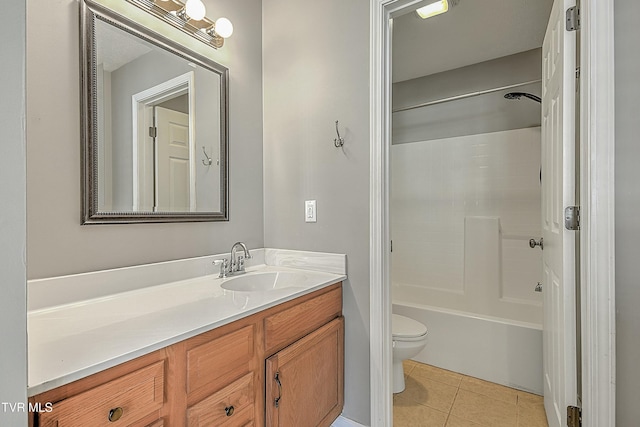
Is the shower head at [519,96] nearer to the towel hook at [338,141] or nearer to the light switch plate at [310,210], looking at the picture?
the towel hook at [338,141]

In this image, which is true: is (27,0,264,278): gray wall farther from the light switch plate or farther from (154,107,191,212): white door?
the light switch plate

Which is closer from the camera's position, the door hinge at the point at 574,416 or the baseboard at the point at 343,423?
the door hinge at the point at 574,416

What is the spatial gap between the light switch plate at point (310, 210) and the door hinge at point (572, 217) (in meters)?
1.10

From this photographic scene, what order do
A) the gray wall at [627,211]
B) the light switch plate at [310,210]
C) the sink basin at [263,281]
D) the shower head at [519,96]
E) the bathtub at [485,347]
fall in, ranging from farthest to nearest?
the shower head at [519,96], the bathtub at [485,347], the light switch plate at [310,210], the sink basin at [263,281], the gray wall at [627,211]

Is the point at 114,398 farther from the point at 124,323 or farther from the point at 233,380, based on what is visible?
the point at 233,380

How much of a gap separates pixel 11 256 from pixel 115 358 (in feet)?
1.27

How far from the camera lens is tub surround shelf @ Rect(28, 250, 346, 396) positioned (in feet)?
2.20

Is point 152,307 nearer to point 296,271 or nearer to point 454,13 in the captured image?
point 296,271

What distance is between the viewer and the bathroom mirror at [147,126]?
1180mm

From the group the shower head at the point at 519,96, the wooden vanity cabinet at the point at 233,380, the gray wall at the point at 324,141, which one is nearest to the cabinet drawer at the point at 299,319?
the wooden vanity cabinet at the point at 233,380

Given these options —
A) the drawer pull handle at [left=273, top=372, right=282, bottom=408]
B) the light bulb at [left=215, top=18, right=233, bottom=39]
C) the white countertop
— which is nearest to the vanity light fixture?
the light bulb at [left=215, top=18, right=233, bottom=39]

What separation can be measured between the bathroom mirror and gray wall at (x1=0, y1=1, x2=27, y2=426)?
857mm

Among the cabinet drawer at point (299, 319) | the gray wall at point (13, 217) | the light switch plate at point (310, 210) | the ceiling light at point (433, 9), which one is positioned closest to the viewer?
the gray wall at point (13, 217)

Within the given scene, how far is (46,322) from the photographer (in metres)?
0.93
